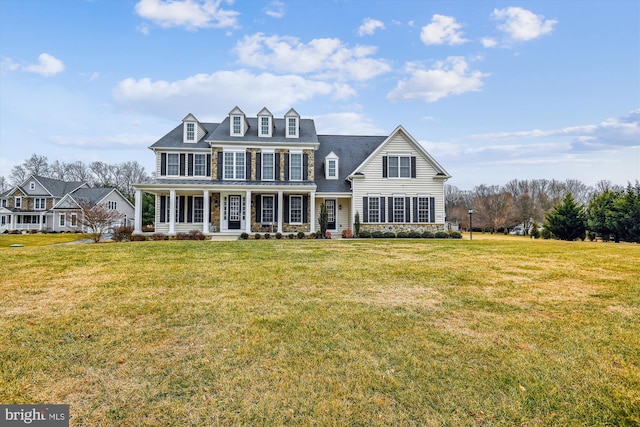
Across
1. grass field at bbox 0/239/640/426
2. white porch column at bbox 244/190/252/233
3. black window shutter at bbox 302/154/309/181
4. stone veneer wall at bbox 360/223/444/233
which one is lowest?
grass field at bbox 0/239/640/426

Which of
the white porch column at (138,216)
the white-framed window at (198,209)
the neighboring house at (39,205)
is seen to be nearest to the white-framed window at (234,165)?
the white-framed window at (198,209)

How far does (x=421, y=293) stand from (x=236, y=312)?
3606 mm

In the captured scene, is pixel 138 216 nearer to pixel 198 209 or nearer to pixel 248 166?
pixel 198 209

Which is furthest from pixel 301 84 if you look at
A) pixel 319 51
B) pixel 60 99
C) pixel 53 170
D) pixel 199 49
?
pixel 53 170

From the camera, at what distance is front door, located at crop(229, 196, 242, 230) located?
21578 mm

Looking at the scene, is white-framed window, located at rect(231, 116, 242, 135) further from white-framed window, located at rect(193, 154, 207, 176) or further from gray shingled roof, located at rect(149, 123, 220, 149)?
white-framed window, located at rect(193, 154, 207, 176)

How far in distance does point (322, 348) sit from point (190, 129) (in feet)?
72.7

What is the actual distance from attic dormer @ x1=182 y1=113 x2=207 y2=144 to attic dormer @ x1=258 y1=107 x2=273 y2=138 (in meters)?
4.70

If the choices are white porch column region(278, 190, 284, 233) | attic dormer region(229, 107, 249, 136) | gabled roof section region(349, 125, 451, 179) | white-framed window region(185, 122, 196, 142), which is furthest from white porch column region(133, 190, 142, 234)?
gabled roof section region(349, 125, 451, 179)

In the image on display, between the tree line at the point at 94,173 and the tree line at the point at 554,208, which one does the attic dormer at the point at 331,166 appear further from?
the tree line at the point at 94,173

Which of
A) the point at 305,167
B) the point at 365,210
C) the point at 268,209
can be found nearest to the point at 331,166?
the point at 305,167

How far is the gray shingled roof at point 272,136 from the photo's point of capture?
2151 centimetres

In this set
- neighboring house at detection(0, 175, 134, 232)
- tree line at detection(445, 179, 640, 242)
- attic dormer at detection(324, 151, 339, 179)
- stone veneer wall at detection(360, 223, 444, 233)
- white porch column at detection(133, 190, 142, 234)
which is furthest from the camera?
neighboring house at detection(0, 175, 134, 232)

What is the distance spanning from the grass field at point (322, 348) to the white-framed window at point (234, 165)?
47.5ft
